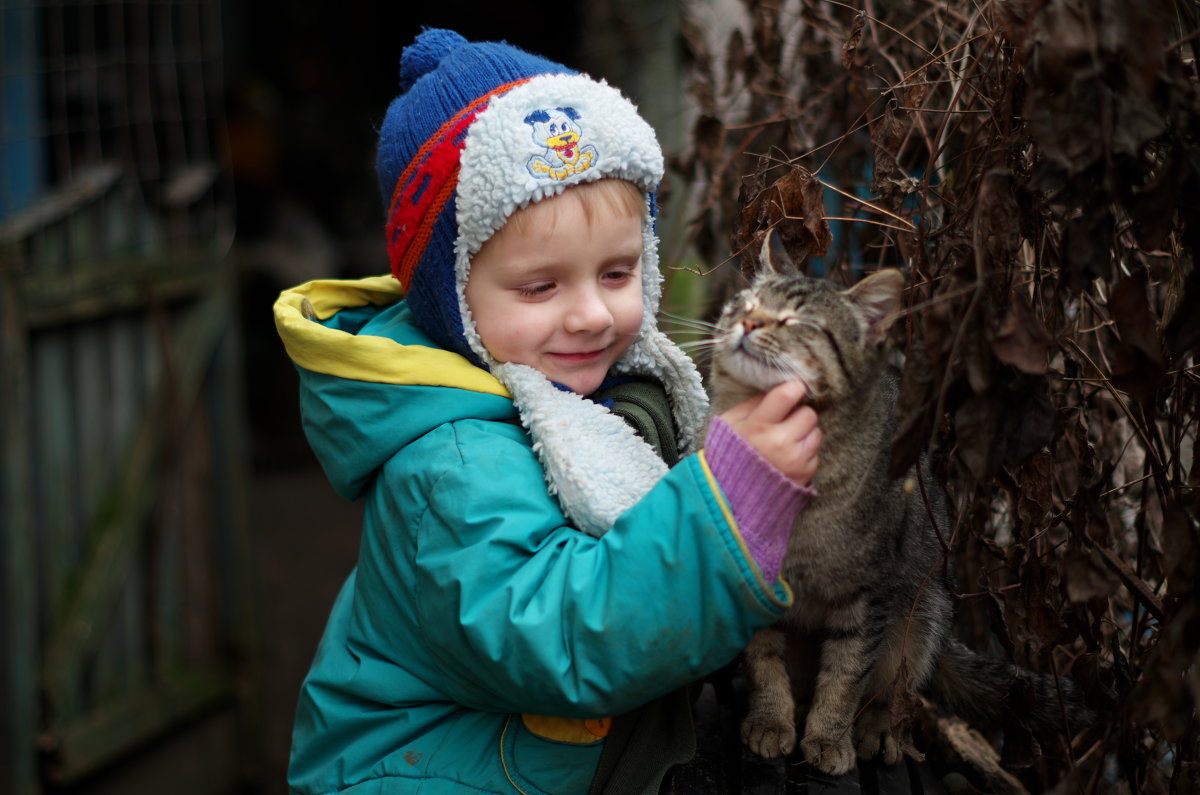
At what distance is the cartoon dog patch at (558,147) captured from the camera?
1.79 meters

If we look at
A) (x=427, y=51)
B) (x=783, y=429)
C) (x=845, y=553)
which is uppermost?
(x=427, y=51)

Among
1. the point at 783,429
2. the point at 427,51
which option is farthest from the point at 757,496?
the point at 427,51

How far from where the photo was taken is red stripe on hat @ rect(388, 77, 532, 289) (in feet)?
6.10

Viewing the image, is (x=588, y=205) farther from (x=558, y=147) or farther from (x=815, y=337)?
(x=815, y=337)

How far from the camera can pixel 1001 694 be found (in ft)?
6.87

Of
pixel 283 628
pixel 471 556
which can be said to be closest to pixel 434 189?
pixel 471 556

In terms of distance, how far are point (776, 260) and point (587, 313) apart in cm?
40

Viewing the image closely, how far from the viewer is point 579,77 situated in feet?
6.34

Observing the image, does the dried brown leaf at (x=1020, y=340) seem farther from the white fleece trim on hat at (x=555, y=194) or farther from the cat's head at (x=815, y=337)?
the white fleece trim on hat at (x=555, y=194)

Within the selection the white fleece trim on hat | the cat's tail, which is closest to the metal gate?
the white fleece trim on hat

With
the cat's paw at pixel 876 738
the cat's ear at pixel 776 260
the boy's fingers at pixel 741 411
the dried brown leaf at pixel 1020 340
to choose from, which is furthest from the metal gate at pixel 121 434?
the dried brown leaf at pixel 1020 340

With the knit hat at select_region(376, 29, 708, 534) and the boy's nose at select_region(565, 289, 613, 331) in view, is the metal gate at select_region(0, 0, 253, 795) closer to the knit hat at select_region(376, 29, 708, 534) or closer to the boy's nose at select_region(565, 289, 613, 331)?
the knit hat at select_region(376, 29, 708, 534)

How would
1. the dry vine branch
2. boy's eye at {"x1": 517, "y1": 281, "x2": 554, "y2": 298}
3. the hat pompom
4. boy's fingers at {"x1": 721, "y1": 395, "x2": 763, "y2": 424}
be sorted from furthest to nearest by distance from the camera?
the hat pompom < boy's eye at {"x1": 517, "y1": 281, "x2": 554, "y2": 298} < boy's fingers at {"x1": 721, "y1": 395, "x2": 763, "y2": 424} < the dry vine branch

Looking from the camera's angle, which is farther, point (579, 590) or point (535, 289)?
point (535, 289)
